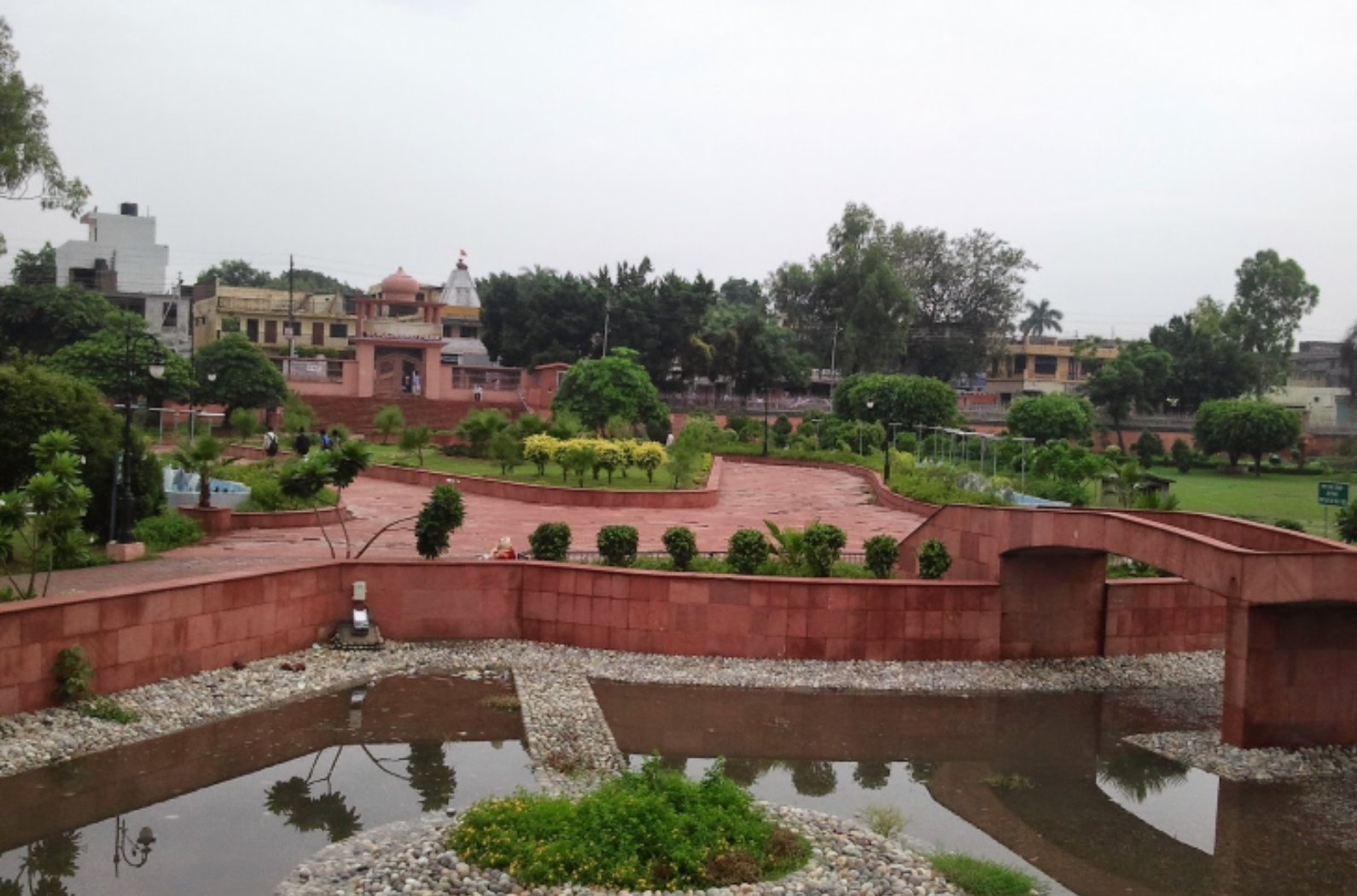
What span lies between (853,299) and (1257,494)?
24716 millimetres

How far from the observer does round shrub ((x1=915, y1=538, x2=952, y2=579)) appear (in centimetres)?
1777

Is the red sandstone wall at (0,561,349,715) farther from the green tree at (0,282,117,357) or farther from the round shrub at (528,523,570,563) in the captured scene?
the green tree at (0,282,117,357)

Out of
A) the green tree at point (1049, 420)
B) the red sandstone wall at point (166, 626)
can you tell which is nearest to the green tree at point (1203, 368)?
the green tree at point (1049, 420)

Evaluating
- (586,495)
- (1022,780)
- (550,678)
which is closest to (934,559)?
(1022,780)

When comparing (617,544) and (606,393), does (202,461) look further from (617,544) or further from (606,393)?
(606,393)

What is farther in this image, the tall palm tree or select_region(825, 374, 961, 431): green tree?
the tall palm tree

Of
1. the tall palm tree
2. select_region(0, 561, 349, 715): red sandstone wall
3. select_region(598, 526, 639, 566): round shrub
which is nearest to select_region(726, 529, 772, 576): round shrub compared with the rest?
select_region(598, 526, 639, 566): round shrub

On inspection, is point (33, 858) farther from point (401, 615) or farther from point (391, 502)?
point (391, 502)

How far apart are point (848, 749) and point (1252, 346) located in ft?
201

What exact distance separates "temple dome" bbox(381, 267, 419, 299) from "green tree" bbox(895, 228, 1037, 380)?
26.3 metres

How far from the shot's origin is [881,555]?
17.8 m

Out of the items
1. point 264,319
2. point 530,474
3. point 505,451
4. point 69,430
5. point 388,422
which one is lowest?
point 530,474

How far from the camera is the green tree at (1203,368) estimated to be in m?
62.6

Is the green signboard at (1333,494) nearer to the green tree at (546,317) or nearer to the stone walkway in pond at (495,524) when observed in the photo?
the stone walkway in pond at (495,524)
